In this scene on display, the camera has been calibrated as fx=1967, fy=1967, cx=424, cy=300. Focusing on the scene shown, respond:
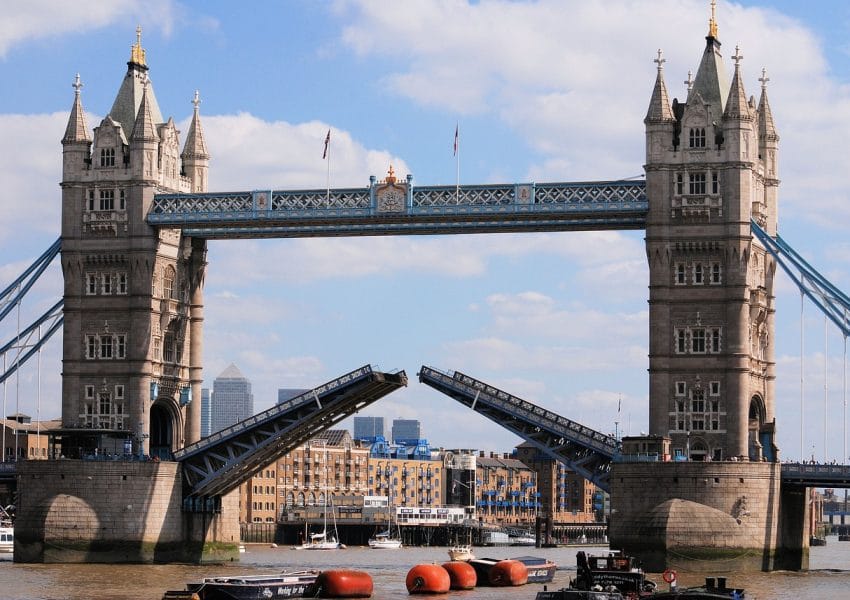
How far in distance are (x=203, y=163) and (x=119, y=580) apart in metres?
32.9

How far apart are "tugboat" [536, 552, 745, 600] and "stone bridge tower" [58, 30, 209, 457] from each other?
3727cm

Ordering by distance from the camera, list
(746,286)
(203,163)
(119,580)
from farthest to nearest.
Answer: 1. (203,163)
2. (746,286)
3. (119,580)

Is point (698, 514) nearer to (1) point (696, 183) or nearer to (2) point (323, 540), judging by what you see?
(1) point (696, 183)

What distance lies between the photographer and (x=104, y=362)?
363 ft

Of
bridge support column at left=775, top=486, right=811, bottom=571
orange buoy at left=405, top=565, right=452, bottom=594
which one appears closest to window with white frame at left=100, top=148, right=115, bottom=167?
orange buoy at left=405, top=565, right=452, bottom=594

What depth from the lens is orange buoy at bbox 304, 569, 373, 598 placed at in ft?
271

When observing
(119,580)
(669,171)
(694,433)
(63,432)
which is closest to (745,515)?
(694,433)

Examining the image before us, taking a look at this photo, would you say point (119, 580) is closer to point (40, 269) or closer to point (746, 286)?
point (40, 269)

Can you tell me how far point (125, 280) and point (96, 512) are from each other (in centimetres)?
1398

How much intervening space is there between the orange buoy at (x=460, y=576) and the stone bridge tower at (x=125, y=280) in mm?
25592

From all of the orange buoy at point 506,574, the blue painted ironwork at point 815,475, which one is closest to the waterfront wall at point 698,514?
the blue painted ironwork at point 815,475

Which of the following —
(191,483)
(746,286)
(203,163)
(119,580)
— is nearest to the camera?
(119,580)

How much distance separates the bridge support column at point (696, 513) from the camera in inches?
3752

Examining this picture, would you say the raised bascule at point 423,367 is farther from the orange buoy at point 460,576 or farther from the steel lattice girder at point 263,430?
the orange buoy at point 460,576
